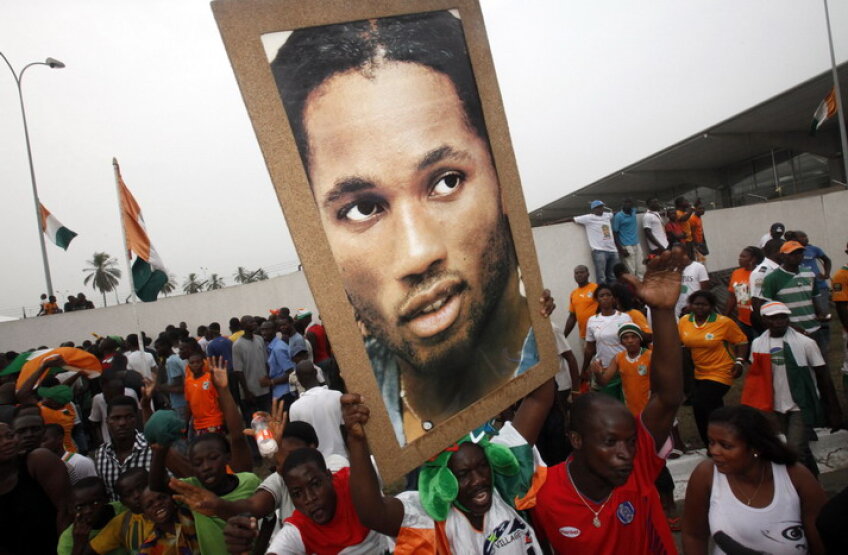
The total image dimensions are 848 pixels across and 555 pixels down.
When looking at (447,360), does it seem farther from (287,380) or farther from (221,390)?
(287,380)

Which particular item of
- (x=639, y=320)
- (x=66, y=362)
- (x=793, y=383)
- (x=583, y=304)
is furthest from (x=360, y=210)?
(x=583, y=304)

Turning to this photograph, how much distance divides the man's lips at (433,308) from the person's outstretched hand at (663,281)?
0.72 m

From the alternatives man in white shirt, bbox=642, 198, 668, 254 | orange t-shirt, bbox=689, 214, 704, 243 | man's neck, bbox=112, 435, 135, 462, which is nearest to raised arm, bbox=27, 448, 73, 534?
man's neck, bbox=112, 435, 135, 462

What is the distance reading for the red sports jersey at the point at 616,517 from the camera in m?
2.18

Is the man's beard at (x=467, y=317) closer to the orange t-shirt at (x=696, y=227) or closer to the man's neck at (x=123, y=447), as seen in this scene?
the man's neck at (x=123, y=447)

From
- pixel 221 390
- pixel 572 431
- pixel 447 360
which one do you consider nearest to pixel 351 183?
pixel 447 360

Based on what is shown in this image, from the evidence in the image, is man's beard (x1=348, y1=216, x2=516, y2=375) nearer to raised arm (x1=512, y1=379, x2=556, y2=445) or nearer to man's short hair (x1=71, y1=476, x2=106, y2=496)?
raised arm (x1=512, y1=379, x2=556, y2=445)

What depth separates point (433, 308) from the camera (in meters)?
1.93

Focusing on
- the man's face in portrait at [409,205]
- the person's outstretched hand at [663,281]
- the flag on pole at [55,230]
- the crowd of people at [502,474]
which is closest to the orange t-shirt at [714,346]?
the crowd of people at [502,474]

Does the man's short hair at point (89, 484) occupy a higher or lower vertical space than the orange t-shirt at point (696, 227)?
higher

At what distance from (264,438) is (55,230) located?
1486cm

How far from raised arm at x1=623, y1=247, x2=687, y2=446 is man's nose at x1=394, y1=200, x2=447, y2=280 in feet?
2.67

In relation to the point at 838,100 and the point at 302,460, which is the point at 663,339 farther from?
the point at 838,100

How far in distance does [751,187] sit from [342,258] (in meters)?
23.2
